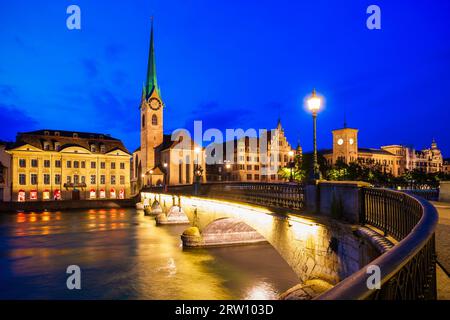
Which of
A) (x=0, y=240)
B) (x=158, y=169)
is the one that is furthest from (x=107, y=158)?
(x=0, y=240)

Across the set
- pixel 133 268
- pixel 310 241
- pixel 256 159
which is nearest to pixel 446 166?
pixel 256 159

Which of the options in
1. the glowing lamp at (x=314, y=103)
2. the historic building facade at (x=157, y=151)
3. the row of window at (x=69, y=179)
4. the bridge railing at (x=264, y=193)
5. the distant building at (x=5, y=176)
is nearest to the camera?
the glowing lamp at (x=314, y=103)

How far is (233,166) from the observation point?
301 feet

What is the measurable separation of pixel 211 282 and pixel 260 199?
20.1ft

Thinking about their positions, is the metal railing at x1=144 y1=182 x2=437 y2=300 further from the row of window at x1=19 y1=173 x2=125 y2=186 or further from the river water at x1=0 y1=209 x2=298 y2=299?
the row of window at x1=19 y1=173 x2=125 y2=186

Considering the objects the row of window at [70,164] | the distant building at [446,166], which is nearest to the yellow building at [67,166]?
the row of window at [70,164]

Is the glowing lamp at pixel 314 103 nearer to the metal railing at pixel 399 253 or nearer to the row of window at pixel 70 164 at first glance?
the metal railing at pixel 399 253

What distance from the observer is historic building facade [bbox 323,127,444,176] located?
4929 inches

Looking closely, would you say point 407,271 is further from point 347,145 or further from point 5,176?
point 347,145

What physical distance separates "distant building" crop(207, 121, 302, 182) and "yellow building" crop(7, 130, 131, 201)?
2749 centimetres

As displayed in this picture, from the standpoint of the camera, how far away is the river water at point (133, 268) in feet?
60.6

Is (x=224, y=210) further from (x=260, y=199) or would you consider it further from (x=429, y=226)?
(x=429, y=226)

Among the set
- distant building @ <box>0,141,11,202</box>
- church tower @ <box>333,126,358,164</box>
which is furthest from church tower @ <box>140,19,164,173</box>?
church tower @ <box>333,126,358,164</box>

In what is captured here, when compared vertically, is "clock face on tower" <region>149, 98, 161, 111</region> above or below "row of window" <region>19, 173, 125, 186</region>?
above
